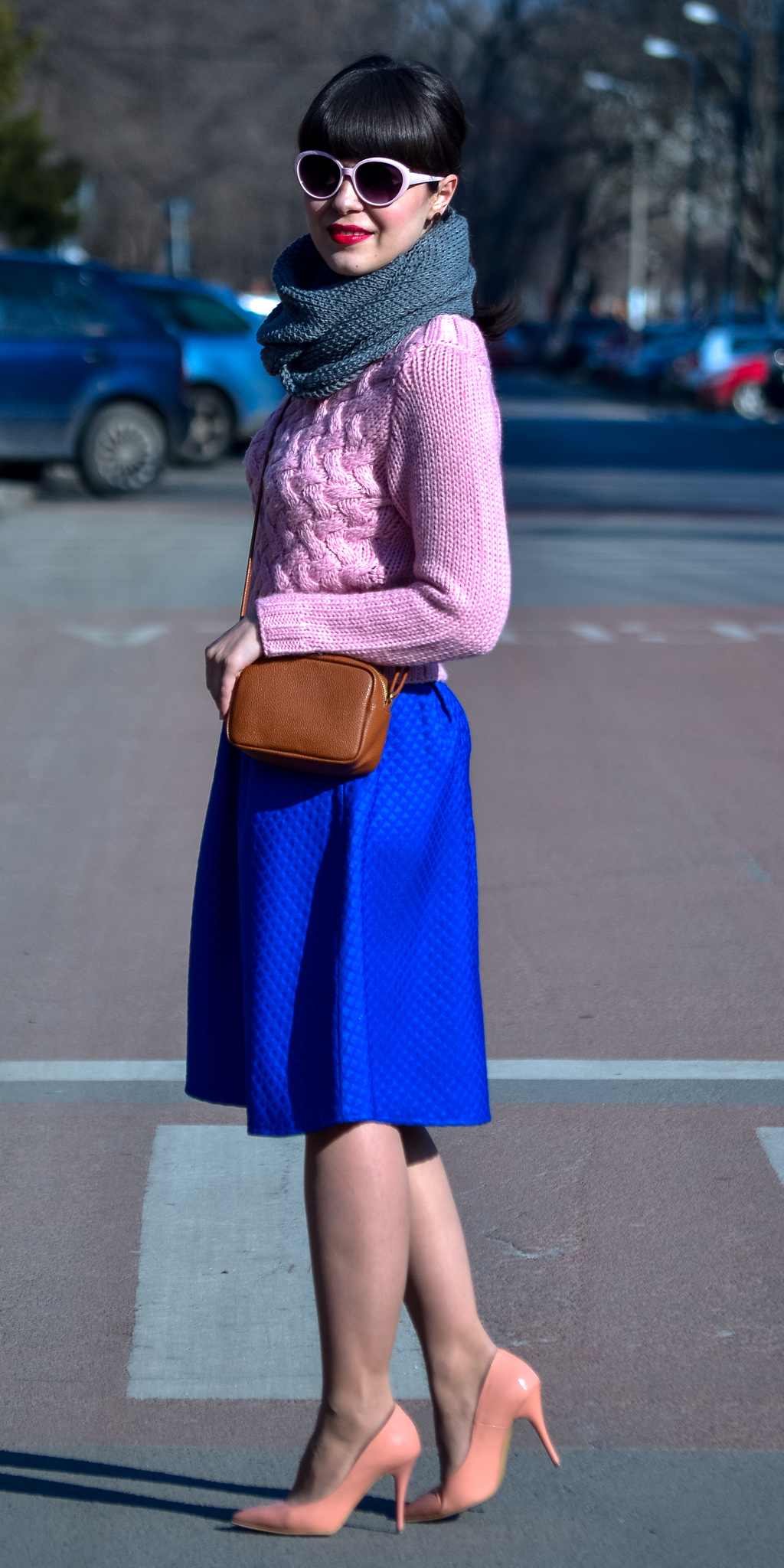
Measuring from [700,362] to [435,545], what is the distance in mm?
40149

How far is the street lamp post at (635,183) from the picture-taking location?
2350 inches

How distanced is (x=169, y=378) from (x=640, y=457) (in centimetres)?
1056

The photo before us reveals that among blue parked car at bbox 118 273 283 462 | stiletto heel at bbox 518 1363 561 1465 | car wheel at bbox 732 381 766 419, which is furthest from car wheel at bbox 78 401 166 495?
car wheel at bbox 732 381 766 419

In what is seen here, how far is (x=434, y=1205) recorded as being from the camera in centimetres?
267

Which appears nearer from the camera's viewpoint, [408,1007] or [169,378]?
[408,1007]

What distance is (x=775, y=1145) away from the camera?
3957mm

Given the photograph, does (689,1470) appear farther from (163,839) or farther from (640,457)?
(640,457)

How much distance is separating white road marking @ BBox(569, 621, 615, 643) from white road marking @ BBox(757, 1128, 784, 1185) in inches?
269

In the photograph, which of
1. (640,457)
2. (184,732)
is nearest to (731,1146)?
(184,732)

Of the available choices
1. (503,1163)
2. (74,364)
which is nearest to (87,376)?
(74,364)

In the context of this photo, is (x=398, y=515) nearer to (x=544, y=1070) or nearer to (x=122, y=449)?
(x=544, y=1070)

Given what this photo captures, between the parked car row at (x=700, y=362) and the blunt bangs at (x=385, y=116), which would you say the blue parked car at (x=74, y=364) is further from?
the blunt bangs at (x=385, y=116)

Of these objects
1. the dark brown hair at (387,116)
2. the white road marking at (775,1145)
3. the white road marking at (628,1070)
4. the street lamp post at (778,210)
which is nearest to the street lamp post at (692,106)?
the street lamp post at (778,210)

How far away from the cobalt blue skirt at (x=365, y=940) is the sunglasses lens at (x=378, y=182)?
2.02 ft
